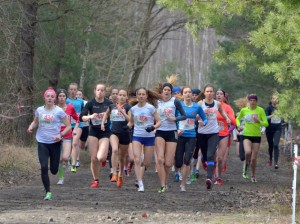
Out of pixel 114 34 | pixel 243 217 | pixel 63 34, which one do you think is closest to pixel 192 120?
pixel 243 217

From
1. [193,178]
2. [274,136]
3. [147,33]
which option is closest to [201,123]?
[193,178]

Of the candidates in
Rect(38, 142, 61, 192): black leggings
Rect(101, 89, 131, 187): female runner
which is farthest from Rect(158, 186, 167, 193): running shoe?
Rect(38, 142, 61, 192): black leggings

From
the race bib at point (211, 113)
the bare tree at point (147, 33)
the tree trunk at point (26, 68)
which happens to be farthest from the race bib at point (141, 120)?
the bare tree at point (147, 33)

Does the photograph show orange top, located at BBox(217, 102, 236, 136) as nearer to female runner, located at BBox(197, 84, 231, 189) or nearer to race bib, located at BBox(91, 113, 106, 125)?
female runner, located at BBox(197, 84, 231, 189)

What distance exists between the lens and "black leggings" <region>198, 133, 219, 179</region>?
16359 millimetres

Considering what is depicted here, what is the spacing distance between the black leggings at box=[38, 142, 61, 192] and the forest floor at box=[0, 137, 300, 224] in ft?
1.14

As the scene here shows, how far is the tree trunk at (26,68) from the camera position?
22.8m

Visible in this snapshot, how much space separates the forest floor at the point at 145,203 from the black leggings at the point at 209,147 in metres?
0.45

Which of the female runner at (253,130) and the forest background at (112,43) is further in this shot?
the female runner at (253,130)

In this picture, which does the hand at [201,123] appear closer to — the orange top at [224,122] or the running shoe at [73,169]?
the orange top at [224,122]

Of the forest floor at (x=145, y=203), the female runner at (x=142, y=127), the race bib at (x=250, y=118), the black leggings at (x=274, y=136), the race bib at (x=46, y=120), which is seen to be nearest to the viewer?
the forest floor at (x=145, y=203)

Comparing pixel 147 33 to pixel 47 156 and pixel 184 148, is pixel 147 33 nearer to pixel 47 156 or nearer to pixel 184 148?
pixel 184 148

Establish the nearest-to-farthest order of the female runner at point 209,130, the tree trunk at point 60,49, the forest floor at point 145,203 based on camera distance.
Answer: the forest floor at point 145,203
the female runner at point 209,130
the tree trunk at point 60,49

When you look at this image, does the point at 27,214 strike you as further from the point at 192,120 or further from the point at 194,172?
the point at 194,172
